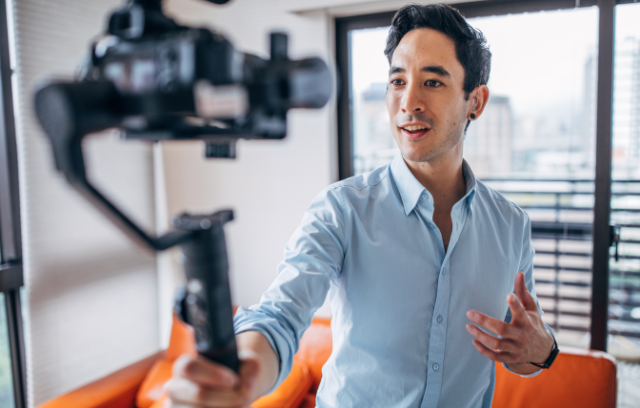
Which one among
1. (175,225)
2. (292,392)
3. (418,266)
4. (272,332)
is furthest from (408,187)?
(292,392)

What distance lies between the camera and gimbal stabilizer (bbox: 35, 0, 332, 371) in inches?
15.3

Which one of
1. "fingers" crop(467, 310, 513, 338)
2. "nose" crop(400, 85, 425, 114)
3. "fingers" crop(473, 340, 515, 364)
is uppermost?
"nose" crop(400, 85, 425, 114)

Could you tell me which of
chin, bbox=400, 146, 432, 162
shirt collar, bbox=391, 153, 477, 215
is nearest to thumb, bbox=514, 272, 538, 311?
shirt collar, bbox=391, 153, 477, 215

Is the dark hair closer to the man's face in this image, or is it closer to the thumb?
the man's face

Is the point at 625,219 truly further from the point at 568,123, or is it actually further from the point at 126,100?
the point at 126,100

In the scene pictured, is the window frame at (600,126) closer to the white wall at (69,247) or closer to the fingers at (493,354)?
the fingers at (493,354)

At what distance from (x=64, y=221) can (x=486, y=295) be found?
7.49 feet

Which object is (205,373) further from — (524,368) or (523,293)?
(524,368)

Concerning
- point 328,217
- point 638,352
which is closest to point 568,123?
point 638,352

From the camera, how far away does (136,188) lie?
9.30 ft

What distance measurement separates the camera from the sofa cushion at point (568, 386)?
5.87 ft

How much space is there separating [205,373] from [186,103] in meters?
0.28

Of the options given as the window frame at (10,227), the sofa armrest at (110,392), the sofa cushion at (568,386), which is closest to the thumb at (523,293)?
the sofa cushion at (568,386)

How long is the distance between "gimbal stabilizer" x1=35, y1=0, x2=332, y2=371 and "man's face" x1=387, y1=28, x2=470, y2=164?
2.33ft
